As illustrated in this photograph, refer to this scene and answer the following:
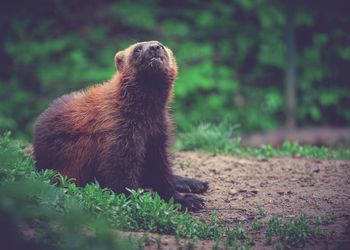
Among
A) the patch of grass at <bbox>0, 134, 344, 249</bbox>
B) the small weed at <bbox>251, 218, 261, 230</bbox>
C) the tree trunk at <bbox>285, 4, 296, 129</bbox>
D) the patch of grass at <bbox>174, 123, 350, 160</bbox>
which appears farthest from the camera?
the tree trunk at <bbox>285, 4, 296, 129</bbox>

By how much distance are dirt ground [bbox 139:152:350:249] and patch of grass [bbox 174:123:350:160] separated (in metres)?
0.29

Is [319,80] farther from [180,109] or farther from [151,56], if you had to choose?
[151,56]

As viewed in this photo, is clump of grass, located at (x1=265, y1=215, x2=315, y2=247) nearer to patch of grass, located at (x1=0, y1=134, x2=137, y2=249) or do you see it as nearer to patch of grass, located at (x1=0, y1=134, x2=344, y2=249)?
patch of grass, located at (x1=0, y1=134, x2=344, y2=249)

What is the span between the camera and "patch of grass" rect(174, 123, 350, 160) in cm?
711

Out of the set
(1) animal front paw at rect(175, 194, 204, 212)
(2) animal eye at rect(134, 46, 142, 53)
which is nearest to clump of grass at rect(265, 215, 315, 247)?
(1) animal front paw at rect(175, 194, 204, 212)

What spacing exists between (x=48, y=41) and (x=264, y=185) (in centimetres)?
648

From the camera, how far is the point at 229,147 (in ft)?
24.0

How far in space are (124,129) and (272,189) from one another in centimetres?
164

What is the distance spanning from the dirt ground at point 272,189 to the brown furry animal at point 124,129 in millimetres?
453

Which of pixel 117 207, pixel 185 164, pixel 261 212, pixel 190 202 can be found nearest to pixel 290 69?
pixel 185 164

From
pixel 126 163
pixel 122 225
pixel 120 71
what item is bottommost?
pixel 122 225

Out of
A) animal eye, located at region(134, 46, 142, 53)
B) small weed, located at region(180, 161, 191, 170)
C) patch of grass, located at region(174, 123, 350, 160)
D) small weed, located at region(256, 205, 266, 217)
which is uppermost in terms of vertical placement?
animal eye, located at region(134, 46, 142, 53)

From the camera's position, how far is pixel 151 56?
5.23 m

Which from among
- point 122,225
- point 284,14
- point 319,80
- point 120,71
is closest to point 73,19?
point 284,14
